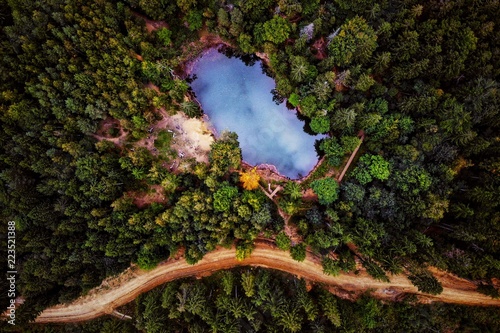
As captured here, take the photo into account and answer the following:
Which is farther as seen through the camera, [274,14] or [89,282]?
[274,14]

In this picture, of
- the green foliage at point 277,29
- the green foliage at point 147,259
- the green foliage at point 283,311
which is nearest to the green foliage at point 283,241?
the green foliage at point 283,311

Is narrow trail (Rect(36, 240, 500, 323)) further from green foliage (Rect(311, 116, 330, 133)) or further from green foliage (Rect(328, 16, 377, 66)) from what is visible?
green foliage (Rect(328, 16, 377, 66))

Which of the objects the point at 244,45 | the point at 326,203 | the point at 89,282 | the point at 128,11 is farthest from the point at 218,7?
Answer: the point at 89,282

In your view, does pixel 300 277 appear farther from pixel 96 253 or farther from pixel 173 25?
pixel 173 25

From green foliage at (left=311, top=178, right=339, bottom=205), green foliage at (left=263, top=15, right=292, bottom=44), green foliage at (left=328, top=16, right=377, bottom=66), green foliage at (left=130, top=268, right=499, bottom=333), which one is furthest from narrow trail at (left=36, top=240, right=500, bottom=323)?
green foliage at (left=263, top=15, right=292, bottom=44)

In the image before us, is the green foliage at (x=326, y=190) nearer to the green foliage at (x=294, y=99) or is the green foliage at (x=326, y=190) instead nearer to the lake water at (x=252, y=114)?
the lake water at (x=252, y=114)

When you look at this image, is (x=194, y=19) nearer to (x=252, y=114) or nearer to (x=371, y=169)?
(x=252, y=114)
